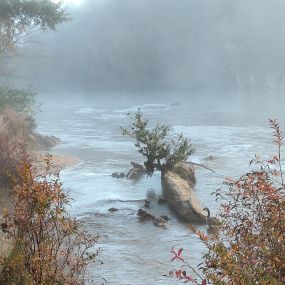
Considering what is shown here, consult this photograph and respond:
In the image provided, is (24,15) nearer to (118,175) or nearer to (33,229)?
(118,175)

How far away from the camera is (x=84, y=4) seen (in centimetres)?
9731

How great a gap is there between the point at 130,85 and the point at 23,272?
7745 cm

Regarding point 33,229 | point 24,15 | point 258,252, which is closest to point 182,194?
point 33,229

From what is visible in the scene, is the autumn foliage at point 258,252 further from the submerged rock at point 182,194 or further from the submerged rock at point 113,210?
the submerged rock at point 113,210

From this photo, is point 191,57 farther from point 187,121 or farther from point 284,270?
point 284,270

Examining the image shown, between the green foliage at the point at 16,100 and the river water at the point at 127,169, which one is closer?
the river water at the point at 127,169

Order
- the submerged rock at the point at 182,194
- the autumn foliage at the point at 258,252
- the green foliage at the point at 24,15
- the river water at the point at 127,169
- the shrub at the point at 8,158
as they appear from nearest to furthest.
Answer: the autumn foliage at the point at 258,252
the river water at the point at 127,169
the shrub at the point at 8,158
the submerged rock at the point at 182,194
the green foliage at the point at 24,15

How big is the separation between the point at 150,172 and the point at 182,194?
3.54 meters

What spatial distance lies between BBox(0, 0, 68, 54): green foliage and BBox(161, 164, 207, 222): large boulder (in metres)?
12.7

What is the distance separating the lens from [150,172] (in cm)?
1662

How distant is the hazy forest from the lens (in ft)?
14.3

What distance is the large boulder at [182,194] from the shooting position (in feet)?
39.8

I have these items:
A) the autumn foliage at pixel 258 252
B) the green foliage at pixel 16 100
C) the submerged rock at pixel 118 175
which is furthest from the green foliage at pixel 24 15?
the autumn foliage at pixel 258 252

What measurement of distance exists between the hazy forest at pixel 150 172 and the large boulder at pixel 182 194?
0.15 ft
